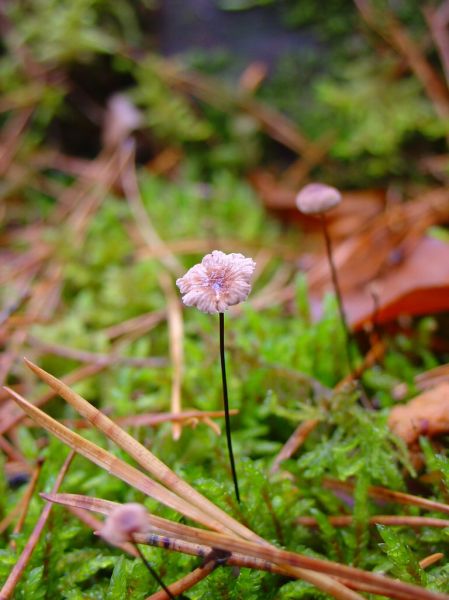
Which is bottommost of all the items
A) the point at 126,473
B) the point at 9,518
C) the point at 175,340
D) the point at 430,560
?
the point at 430,560

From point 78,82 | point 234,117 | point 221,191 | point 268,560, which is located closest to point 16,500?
point 268,560

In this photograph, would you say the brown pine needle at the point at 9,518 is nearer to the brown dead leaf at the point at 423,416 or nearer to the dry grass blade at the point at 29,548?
the dry grass blade at the point at 29,548

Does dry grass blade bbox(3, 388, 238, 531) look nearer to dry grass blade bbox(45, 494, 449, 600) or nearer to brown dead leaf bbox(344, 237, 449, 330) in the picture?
dry grass blade bbox(45, 494, 449, 600)

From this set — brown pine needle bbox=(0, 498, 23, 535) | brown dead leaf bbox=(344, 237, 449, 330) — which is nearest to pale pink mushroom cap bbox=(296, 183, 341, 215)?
brown dead leaf bbox=(344, 237, 449, 330)

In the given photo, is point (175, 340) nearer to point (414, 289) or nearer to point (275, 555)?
point (414, 289)

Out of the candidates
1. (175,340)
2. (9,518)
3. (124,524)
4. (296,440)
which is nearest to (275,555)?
(124,524)

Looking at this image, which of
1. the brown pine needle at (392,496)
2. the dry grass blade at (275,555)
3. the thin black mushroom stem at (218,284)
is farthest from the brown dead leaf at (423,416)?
the thin black mushroom stem at (218,284)
